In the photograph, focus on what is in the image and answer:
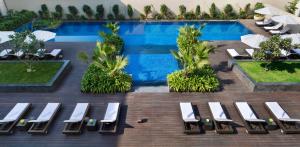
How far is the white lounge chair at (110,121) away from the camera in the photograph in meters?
12.0

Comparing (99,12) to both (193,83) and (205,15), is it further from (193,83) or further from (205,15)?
(193,83)

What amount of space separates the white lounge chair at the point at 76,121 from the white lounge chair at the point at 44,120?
0.88 meters

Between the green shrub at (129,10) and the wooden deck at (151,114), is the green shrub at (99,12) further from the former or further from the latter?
the wooden deck at (151,114)

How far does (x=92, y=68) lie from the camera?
1752 cm

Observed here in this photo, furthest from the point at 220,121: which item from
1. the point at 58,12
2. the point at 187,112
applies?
the point at 58,12

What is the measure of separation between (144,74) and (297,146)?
10483mm

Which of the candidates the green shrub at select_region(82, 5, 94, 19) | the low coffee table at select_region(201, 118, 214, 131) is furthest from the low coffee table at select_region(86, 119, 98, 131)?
the green shrub at select_region(82, 5, 94, 19)

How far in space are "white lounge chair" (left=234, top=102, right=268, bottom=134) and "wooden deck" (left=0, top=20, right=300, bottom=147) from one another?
26cm

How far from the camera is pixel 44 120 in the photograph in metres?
12.4

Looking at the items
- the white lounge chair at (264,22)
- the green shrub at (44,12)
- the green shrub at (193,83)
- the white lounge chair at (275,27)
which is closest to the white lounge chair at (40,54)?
the green shrub at (193,83)

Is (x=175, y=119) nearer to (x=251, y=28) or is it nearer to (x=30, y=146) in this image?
(x=30, y=146)

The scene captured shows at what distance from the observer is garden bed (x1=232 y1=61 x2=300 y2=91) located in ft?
49.8

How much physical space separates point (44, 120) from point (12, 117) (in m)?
1.71

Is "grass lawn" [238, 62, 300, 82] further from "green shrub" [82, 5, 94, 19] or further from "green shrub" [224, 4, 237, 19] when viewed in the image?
"green shrub" [82, 5, 94, 19]
